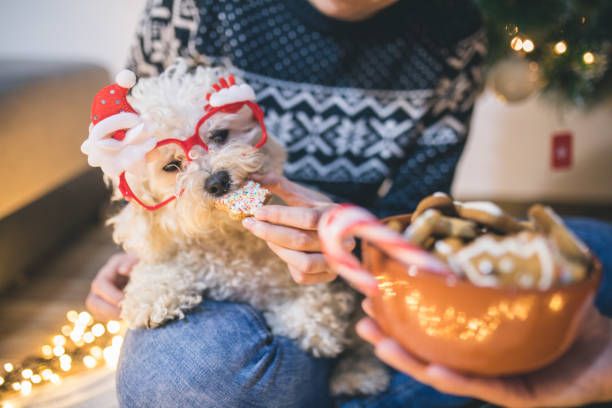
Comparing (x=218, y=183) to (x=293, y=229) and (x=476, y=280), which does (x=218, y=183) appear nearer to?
(x=293, y=229)

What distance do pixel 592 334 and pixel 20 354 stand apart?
137 centimetres

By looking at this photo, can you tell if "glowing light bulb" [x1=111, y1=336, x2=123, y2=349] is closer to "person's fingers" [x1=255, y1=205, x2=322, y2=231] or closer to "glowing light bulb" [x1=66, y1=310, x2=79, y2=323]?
"glowing light bulb" [x1=66, y1=310, x2=79, y2=323]

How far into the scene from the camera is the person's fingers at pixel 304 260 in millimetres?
726

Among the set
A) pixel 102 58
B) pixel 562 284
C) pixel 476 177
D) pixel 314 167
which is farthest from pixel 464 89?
pixel 102 58

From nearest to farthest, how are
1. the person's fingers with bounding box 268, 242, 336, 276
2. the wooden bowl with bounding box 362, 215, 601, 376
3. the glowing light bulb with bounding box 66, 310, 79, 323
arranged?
the wooden bowl with bounding box 362, 215, 601, 376, the person's fingers with bounding box 268, 242, 336, 276, the glowing light bulb with bounding box 66, 310, 79, 323

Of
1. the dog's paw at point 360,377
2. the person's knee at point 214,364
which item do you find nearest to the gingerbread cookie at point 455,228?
the person's knee at point 214,364

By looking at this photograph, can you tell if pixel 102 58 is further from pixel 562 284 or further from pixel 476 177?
pixel 562 284

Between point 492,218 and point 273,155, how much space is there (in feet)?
1.62

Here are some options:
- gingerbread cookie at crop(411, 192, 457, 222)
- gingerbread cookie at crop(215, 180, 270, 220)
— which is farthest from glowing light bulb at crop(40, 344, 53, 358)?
gingerbread cookie at crop(411, 192, 457, 222)

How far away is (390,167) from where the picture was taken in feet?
3.84

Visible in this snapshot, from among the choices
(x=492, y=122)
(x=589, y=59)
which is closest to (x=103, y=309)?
(x=589, y=59)

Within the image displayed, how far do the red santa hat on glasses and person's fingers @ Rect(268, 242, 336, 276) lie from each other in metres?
0.25

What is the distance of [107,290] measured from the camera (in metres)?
0.99

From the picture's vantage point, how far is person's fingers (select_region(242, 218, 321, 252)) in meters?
0.71
